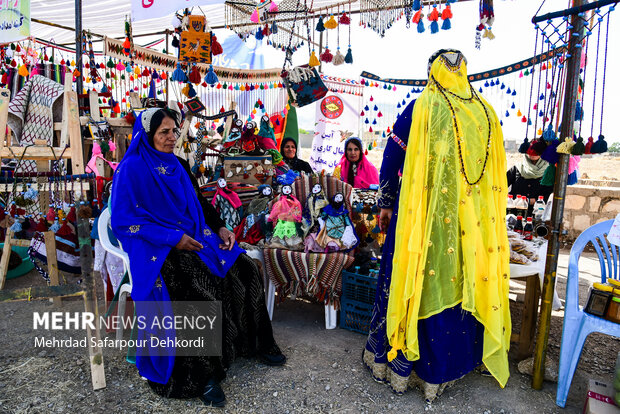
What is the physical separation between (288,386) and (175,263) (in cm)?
100

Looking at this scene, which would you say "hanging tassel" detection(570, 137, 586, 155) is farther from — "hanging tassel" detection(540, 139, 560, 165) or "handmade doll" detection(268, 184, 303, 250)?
"handmade doll" detection(268, 184, 303, 250)

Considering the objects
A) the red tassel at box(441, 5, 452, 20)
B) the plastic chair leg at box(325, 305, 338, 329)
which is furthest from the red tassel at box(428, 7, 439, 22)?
the plastic chair leg at box(325, 305, 338, 329)

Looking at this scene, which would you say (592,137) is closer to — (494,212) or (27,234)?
(494,212)

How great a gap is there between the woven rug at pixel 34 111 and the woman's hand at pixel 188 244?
1903mm

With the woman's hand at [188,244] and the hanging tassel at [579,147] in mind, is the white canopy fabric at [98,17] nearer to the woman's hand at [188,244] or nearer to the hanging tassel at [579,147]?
the hanging tassel at [579,147]

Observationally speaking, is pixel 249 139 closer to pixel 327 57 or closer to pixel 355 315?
pixel 327 57

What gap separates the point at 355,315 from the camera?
317cm

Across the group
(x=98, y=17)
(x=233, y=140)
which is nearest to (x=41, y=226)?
(x=233, y=140)

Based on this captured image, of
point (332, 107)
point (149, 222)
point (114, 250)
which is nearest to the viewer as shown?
point (149, 222)

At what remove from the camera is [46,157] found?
2725mm

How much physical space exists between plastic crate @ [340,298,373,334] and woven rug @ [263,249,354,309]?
83mm

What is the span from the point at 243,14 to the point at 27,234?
4.60 meters

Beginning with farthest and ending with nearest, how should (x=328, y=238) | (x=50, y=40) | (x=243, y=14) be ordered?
(x=50, y=40) → (x=243, y=14) → (x=328, y=238)

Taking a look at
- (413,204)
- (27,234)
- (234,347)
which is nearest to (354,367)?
(234,347)
